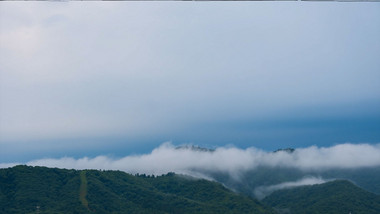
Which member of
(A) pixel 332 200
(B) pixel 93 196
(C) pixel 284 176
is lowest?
(B) pixel 93 196

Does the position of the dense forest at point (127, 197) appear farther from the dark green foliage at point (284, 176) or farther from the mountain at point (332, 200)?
the dark green foliage at point (284, 176)

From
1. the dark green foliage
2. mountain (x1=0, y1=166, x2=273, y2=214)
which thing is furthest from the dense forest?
the dark green foliage

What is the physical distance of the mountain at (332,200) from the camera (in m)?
67.8

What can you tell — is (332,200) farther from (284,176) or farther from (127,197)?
(284,176)

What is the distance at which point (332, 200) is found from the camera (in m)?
71.2

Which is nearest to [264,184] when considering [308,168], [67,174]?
[308,168]

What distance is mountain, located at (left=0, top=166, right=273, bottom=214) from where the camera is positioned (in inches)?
2191

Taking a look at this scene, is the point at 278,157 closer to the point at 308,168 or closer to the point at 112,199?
the point at 308,168

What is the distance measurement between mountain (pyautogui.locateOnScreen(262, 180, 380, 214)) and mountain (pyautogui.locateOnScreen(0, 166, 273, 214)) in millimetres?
10562

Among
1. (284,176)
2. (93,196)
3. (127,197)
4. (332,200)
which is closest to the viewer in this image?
(93,196)

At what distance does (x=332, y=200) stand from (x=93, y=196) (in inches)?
1555

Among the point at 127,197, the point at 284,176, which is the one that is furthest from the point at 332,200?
the point at 284,176

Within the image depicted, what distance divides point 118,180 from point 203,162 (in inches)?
3132

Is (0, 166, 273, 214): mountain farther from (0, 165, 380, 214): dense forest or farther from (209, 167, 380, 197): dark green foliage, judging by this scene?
(209, 167, 380, 197): dark green foliage
